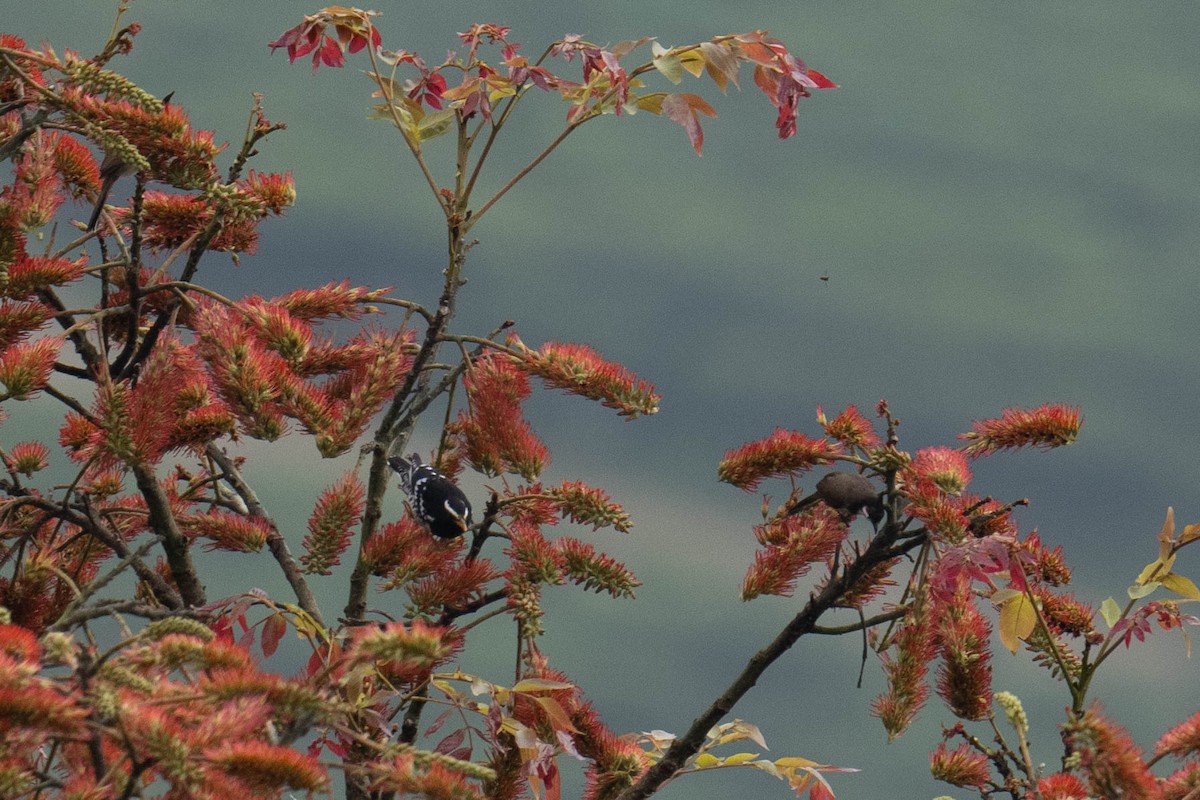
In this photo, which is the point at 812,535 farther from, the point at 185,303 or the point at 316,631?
the point at 185,303

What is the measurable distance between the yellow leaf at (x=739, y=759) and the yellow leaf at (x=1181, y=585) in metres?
0.88

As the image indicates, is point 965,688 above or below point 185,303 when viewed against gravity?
below

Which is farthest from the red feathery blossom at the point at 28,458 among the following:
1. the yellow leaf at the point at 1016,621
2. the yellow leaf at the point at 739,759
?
the yellow leaf at the point at 1016,621

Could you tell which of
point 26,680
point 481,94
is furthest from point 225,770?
point 481,94

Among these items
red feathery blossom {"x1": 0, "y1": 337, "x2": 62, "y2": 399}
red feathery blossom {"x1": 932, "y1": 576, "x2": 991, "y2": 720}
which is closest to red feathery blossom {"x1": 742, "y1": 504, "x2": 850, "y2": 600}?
red feathery blossom {"x1": 932, "y1": 576, "x2": 991, "y2": 720}

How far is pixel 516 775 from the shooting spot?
2646 mm

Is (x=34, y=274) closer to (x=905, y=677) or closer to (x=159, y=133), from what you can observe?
(x=159, y=133)

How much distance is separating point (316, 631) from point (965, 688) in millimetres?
1271

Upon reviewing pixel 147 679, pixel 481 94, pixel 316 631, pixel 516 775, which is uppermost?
pixel 481 94

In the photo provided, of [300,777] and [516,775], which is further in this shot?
[516,775]

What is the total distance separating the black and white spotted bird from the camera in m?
2.63

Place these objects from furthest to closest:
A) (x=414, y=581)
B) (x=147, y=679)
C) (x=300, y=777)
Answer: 1. (x=414, y=581)
2. (x=147, y=679)
3. (x=300, y=777)

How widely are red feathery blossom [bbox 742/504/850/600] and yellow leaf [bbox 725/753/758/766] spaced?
0.38 m

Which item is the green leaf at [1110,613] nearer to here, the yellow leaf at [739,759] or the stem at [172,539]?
the yellow leaf at [739,759]
